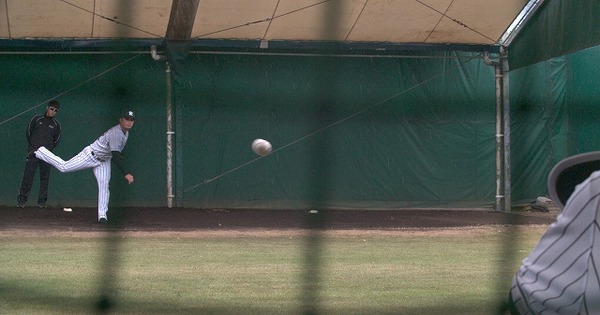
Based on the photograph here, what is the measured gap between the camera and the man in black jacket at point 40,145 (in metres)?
7.77

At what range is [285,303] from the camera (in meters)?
4.61

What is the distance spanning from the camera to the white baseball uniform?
8.37 m

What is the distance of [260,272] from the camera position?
19.4ft

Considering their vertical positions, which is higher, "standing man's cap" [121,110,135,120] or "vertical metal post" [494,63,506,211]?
"standing man's cap" [121,110,135,120]

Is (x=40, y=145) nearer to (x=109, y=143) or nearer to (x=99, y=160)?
(x=99, y=160)

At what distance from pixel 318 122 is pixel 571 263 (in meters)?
5.53

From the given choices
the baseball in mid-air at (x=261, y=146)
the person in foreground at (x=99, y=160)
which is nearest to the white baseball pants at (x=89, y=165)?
the person in foreground at (x=99, y=160)

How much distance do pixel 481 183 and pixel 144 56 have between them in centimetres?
222

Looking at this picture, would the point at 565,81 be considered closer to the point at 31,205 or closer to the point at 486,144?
the point at 486,144

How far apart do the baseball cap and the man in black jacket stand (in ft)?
19.3

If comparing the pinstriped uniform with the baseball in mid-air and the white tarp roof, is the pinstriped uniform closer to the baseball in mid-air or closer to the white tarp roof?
the white tarp roof

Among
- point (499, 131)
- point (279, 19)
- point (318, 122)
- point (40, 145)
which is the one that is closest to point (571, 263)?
point (499, 131)

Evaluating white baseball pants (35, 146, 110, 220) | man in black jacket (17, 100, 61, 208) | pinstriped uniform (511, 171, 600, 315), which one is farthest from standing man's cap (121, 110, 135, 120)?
pinstriped uniform (511, 171, 600, 315)

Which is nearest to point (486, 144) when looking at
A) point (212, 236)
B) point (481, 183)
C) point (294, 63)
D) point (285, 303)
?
point (481, 183)
